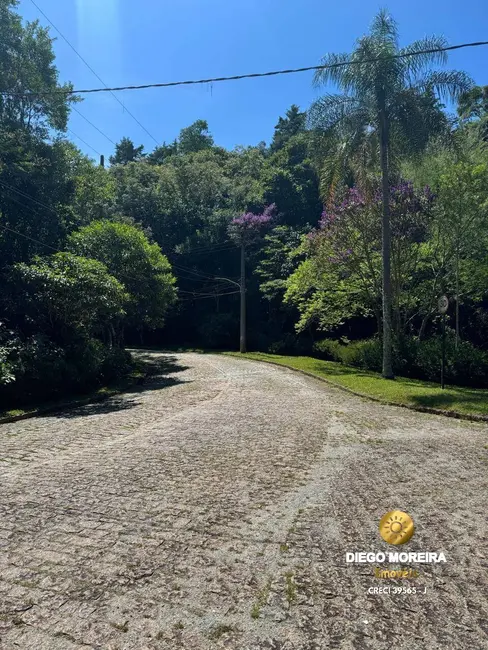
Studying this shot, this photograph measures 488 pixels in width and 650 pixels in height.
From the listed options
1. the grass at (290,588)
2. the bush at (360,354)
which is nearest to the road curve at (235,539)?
the grass at (290,588)

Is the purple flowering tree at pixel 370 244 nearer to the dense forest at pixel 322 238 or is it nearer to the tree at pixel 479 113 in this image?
the dense forest at pixel 322 238

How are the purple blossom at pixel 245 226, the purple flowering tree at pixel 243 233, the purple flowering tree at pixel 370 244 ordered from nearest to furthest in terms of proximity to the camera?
the purple flowering tree at pixel 370 244 → the purple flowering tree at pixel 243 233 → the purple blossom at pixel 245 226

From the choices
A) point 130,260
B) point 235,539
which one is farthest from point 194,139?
point 235,539

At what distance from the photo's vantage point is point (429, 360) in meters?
16.2

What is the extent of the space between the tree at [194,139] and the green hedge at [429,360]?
178ft

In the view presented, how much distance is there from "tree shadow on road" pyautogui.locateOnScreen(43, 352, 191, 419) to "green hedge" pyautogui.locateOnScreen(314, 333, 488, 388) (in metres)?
8.42

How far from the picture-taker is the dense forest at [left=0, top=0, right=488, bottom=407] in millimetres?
13711

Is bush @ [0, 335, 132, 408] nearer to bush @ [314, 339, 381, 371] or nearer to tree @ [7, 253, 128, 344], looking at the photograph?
tree @ [7, 253, 128, 344]

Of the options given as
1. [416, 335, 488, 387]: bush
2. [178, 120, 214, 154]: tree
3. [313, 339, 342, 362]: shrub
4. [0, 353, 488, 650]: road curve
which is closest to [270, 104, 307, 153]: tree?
[178, 120, 214, 154]: tree

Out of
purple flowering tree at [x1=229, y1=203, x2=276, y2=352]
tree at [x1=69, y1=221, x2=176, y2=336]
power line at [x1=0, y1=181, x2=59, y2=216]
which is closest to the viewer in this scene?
power line at [x1=0, y1=181, x2=59, y2=216]

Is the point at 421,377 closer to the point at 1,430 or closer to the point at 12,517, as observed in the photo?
the point at 1,430

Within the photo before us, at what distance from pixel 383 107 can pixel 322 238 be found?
6.76m

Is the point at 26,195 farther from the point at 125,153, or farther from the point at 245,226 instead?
the point at 125,153

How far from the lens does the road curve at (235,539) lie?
259 cm
